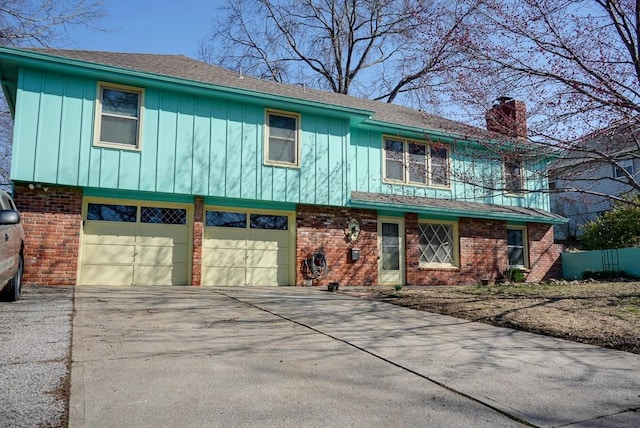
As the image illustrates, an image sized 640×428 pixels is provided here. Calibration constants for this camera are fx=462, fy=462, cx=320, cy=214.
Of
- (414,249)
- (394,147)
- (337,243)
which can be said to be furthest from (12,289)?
(394,147)

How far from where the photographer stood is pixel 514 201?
16.1 meters

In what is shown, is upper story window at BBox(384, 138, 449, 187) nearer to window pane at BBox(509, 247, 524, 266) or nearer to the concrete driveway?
window pane at BBox(509, 247, 524, 266)

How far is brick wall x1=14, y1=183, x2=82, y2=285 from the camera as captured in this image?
9578 mm

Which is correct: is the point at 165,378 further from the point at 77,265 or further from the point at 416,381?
the point at 77,265

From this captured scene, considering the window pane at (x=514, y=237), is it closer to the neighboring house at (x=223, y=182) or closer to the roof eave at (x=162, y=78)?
the neighboring house at (x=223, y=182)

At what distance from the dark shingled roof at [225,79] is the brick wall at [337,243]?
297 cm

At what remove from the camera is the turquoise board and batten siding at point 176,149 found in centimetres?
972

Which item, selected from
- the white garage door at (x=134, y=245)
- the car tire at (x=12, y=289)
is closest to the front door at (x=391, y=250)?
the white garage door at (x=134, y=245)

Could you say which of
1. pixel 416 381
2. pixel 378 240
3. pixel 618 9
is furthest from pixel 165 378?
pixel 378 240

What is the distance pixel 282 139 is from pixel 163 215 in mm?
3574

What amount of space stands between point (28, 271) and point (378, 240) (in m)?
8.57

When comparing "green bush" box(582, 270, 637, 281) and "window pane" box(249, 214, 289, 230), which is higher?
"window pane" box(249, 214, 289, 230)

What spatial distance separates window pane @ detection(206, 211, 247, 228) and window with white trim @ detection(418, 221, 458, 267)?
17.8 feet

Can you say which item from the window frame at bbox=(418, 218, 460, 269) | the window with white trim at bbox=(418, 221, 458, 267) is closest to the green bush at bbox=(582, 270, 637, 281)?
the window frame at bbox=(418, 218, 460, 269)
